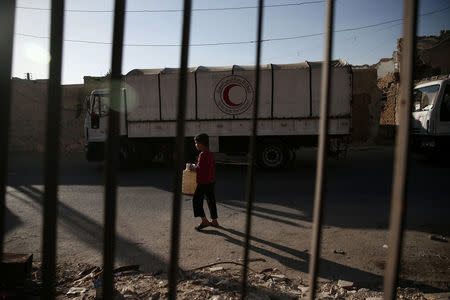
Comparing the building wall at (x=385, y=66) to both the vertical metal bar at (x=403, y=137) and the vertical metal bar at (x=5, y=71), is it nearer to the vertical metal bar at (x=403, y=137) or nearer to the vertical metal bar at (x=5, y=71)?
the vertical metal bar at (x=403, y=137)

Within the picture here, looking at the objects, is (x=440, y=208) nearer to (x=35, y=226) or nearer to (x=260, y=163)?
(x=260, y=163)

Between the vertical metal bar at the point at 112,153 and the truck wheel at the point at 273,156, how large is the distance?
303 inches

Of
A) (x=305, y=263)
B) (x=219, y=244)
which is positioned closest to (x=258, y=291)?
(x=305, y=263)

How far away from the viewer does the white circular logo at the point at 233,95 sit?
8.44 metres

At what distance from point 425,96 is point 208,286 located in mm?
9907

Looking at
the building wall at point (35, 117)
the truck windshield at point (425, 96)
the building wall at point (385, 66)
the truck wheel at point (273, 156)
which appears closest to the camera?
the truck wheel at point (273, 156)

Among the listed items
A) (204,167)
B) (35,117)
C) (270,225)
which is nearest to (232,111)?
(204,167)

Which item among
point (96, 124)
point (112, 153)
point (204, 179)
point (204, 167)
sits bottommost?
point (204, 179)

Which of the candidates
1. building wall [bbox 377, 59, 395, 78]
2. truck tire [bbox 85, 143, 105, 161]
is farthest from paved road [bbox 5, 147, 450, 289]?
building wall [bbox 377, 59, 395, 78]

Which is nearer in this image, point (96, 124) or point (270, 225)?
point (270, 225)

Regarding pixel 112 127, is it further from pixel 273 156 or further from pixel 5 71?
pixel 273 156

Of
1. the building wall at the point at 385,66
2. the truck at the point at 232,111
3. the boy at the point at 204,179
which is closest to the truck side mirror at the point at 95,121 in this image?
the truck at the point at 232,111

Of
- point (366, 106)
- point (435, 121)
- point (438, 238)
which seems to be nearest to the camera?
point (438, 238)

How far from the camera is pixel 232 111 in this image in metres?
8.55
